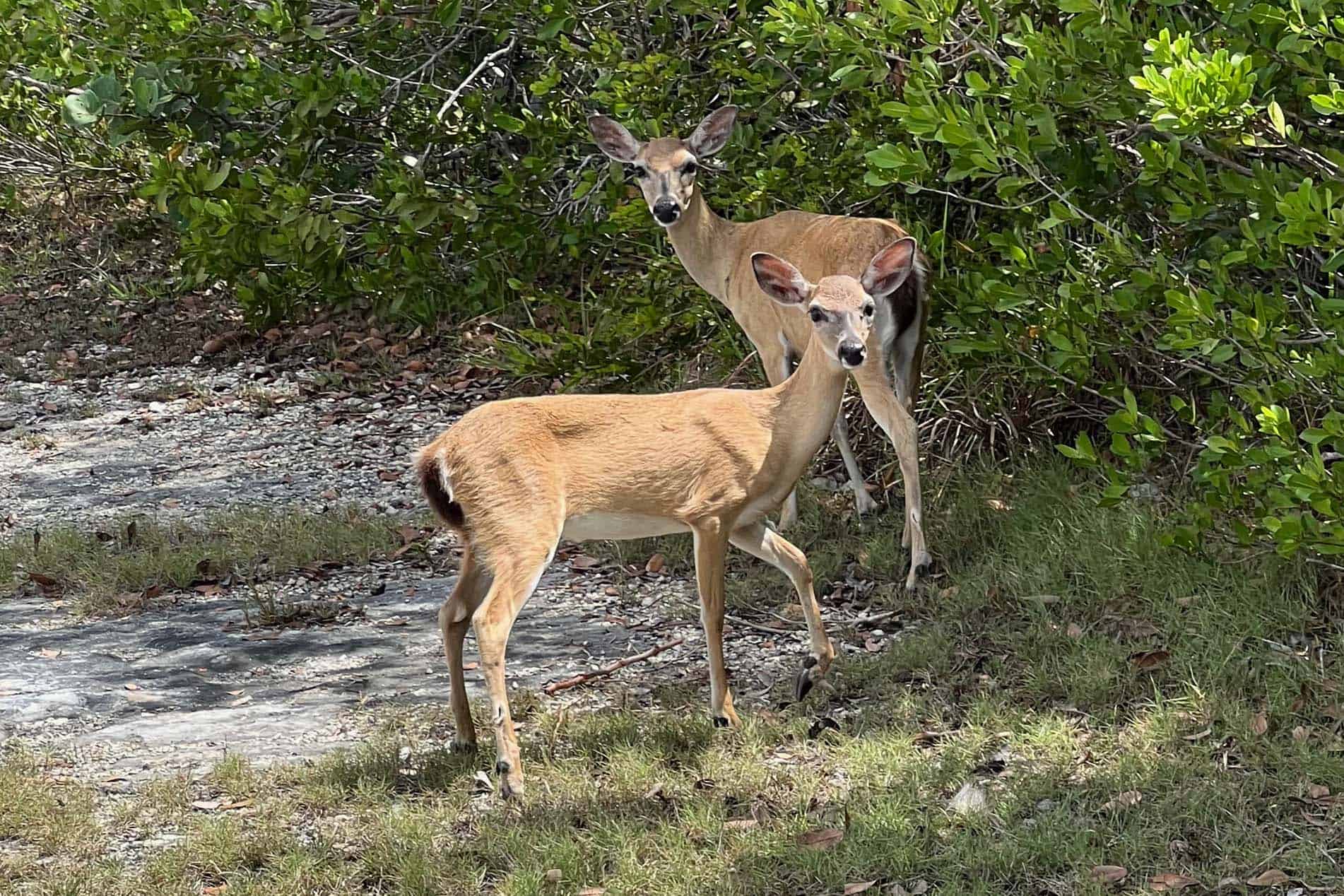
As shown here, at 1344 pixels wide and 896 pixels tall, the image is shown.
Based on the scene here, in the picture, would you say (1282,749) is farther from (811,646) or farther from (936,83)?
(936,83)

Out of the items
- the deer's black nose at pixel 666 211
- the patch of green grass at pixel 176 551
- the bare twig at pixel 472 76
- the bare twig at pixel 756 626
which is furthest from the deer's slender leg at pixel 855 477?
the bare twig at pixel 472 76

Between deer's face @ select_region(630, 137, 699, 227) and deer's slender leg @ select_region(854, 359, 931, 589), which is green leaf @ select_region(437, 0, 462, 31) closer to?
deer's face @ select_region(630, 137, 699, 227)

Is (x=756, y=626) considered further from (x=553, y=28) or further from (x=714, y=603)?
(x=553, y=28)

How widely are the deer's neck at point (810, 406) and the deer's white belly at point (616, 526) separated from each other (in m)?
0.47

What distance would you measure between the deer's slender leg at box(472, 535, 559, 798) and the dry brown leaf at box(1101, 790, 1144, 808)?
65.6 inches

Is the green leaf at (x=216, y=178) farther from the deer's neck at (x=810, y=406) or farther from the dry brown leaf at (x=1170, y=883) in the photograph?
the dry brown leaf at (x=1170, y=883)

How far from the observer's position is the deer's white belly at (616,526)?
218 inches

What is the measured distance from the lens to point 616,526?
563cm

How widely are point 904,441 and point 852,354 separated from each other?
4.45ft

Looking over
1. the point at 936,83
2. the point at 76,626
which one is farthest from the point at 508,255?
the point at 936,83

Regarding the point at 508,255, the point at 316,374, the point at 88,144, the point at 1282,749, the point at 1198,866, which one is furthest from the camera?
the point at 88,144

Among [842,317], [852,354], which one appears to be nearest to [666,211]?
[842,317]

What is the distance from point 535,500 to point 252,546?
2.76 metres

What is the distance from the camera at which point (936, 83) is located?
587 cm
